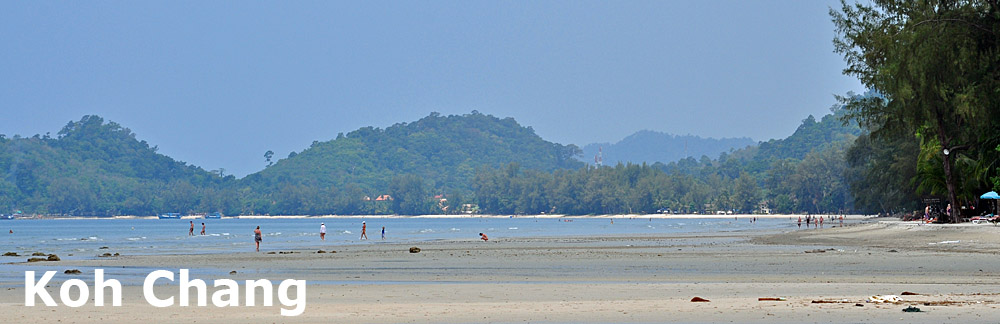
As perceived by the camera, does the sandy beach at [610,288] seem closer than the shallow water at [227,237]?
Yes

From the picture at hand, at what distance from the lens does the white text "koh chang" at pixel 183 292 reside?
54.5ft

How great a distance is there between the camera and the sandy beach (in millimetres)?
13773

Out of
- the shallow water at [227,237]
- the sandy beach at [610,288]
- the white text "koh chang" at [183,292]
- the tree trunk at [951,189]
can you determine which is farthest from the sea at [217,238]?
the tree trunk at [951,189]

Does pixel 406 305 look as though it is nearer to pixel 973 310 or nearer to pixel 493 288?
pixel 493 288

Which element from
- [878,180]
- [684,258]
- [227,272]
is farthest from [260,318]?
[878,180]

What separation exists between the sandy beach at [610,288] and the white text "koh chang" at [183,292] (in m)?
0.26

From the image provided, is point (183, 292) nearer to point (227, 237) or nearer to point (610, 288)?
point (610, 288)

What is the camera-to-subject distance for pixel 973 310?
1324 cm

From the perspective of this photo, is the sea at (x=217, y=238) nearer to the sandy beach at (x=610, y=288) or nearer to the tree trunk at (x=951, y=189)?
the sandy beach at (x=610, y=288)

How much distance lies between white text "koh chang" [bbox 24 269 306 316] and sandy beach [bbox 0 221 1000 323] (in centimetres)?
26

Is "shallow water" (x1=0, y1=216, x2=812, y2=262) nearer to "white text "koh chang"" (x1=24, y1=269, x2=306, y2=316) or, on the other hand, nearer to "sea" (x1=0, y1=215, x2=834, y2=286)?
"sea" (x1=0, y1=215, x2=834, y2=286)

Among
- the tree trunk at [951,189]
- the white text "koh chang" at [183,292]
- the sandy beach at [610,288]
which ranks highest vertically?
the tree trunk at [951,189]

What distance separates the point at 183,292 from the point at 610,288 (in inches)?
288

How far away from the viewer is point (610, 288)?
64.6 ft
